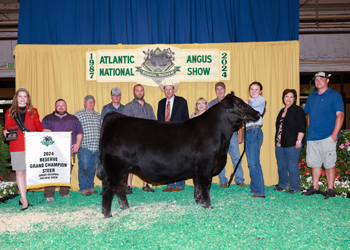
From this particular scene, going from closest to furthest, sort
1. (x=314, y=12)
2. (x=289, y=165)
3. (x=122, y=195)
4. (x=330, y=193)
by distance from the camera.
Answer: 1. (x=122, y=195)
2. (x=330, y=193)
3. (x=289, y=165)
4. (x=314, y=12)

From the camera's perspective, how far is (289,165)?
4547 millimetres

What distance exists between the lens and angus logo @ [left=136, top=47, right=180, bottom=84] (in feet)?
18.0

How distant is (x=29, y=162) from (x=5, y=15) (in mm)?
8579

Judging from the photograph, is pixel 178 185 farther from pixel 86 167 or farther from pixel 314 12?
pixel 314 12

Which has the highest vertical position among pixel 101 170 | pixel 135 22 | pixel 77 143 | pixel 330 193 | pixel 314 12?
pixel 314 12

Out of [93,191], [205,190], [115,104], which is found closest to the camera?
[205,190]

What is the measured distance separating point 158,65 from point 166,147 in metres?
2.54

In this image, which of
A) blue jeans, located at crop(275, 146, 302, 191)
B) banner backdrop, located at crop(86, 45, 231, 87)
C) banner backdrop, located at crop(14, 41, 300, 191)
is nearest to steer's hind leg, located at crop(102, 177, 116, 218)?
banner backdrop, located at crop(14, 41, 300, 191)

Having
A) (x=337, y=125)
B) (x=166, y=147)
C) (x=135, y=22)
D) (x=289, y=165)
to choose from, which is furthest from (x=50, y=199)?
(x=337, y=125)

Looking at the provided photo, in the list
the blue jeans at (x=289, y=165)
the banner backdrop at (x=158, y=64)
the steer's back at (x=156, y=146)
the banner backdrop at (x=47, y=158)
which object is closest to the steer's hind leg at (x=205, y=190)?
the steer's back at (x=156, y=146)

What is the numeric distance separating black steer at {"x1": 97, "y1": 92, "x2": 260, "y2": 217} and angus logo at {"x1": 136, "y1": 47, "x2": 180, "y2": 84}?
1.99m

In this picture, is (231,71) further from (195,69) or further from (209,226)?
(209,226)

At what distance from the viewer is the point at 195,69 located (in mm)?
5484

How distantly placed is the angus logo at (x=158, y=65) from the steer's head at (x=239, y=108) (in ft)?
6.59
